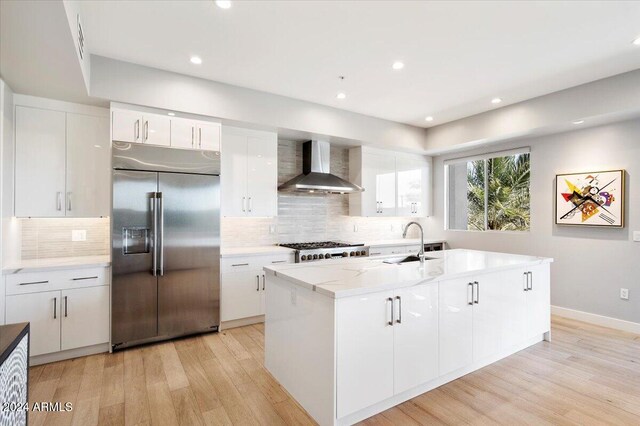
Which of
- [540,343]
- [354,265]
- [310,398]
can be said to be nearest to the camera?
[310,398]

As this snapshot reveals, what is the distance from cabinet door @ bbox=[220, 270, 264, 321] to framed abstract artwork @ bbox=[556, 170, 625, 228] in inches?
159

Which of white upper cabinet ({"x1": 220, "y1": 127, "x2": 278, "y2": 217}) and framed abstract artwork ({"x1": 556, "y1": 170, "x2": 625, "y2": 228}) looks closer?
framed abstract artwork ({"x1": 556, "y1": 170, "x2": 625, "y2": 228})

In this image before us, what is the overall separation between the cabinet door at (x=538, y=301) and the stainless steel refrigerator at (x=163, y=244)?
3.26 meters

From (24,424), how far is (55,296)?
167cm

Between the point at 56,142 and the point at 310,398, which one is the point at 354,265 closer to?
the point at 310,398

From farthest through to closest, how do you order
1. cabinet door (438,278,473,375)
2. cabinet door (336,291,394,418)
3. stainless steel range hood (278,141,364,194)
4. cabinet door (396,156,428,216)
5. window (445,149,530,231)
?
cabinet door (396,156,428,216) < window (445,149,530,231) < stainless steel range hood (278,141,364,194) < cabinet door (438,278,473,375) < cabinet door (336,291,394,418)

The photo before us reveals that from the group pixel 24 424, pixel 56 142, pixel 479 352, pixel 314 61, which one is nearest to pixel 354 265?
pixel 479 352

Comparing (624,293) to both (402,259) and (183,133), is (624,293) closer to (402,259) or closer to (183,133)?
(402,259)

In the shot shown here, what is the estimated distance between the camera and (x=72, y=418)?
7.00 ft

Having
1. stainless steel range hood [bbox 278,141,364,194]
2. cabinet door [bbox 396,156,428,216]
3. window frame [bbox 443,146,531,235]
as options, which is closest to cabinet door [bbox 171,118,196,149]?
stainless steel range hood [bbox 278,141,364,194]

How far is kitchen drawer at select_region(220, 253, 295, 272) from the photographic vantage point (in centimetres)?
375

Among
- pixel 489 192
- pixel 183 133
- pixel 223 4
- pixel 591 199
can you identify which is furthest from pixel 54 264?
pixel 489 192

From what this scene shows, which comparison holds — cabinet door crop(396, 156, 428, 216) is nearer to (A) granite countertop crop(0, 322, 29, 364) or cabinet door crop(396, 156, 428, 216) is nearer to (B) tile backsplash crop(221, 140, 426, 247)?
(B) tile backsplash crop(221, 140, 426, 247)

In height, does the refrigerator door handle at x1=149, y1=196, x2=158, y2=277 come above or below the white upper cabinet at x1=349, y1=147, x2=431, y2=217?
below
